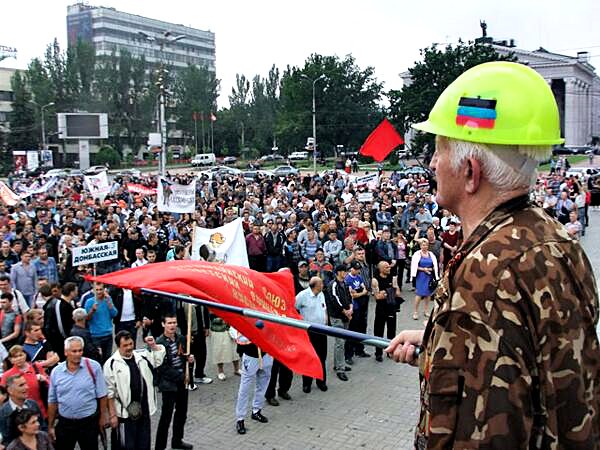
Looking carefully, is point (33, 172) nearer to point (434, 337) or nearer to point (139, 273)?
point (139, 273)

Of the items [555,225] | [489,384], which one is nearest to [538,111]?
[555,225]

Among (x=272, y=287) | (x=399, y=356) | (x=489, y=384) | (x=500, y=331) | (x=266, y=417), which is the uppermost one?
(x=500, y=331)

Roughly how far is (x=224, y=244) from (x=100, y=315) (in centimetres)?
282

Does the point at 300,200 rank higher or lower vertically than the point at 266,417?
higher

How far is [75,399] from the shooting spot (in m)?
6.95

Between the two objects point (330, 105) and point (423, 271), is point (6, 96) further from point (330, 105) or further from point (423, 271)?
point (423, 271)

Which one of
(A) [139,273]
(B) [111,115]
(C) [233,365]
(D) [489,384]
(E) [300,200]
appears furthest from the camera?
(B) [111,115]

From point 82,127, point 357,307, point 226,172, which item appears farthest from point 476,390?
point 82,127

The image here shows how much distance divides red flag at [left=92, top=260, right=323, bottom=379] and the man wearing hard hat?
2814 millimetres

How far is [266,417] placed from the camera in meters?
9.15

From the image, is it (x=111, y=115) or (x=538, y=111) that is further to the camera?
(x=111, y=115)

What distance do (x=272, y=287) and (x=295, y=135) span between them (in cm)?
7972

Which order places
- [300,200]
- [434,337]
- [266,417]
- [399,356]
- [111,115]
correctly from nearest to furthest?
1. [434,337]
2. [399,356]
3. [266,417]
4. [300,200]
5. [111,115]

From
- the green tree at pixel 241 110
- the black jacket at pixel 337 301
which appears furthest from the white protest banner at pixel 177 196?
the green tree at pixel 241 110
